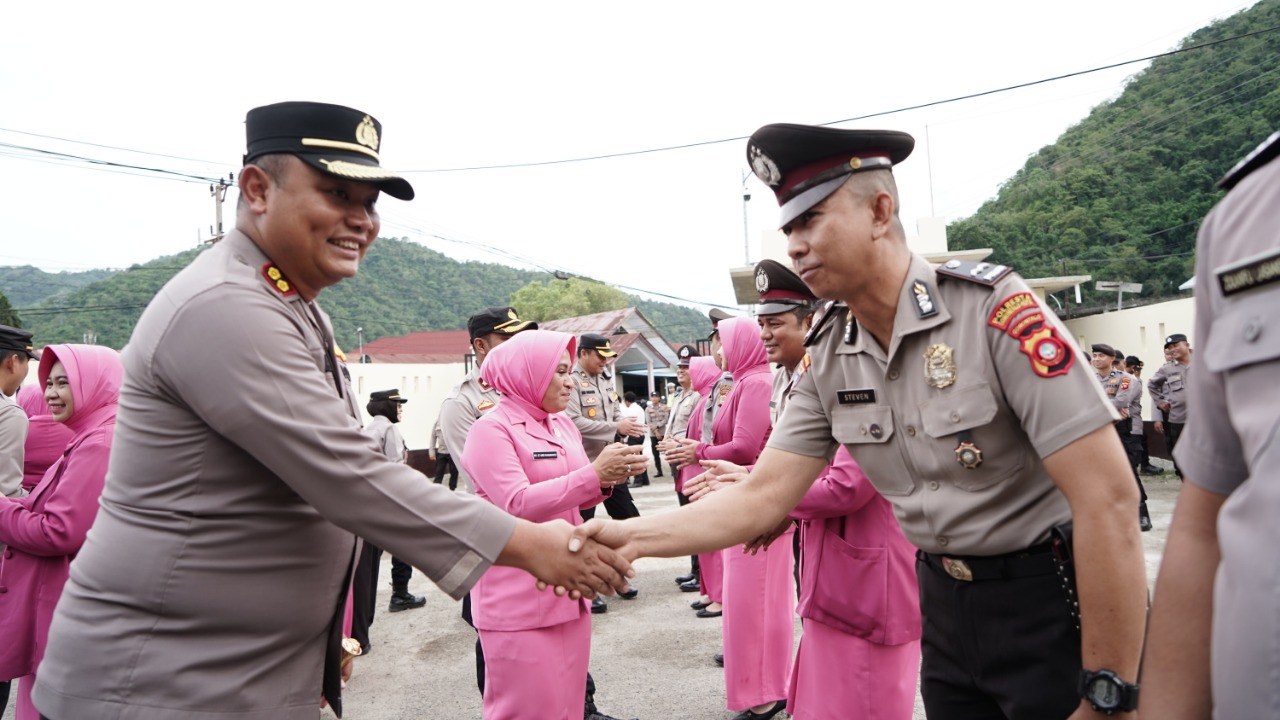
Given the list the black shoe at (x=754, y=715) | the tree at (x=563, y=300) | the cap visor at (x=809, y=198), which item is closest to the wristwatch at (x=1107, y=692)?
the cap visor at (x=809, y=198)

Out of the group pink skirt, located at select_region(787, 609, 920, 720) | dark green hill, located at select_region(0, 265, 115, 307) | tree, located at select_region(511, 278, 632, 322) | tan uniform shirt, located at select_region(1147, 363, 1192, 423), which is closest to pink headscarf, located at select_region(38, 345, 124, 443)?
pink skirt, located at select_region(787, 609, 920, 720)

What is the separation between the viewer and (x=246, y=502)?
1.89 meters

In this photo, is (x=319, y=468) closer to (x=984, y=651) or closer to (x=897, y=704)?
(x=984, y=651)

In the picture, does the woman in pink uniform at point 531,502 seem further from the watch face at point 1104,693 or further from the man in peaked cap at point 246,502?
the watch face at point 1104,693

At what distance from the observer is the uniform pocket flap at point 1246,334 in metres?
0.97

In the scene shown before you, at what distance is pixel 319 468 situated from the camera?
6.23 feet

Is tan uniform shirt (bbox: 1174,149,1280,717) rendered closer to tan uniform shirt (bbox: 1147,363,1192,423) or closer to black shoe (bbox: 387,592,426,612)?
black shoe (bbox: 387,592,426,612)

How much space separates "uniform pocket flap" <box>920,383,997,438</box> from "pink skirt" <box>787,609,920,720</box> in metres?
1.36

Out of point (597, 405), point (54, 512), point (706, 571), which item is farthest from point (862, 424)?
point (597, 405)

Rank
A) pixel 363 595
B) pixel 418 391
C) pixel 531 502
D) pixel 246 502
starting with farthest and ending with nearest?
pixel 418 391 < pixel 363 595 < pixel 531 502 < pixel 246 502

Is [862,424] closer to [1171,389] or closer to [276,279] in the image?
[276,279]

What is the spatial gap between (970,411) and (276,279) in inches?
70.7

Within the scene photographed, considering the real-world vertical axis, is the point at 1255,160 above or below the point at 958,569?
above

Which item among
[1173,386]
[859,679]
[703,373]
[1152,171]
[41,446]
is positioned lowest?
[1173,386]
